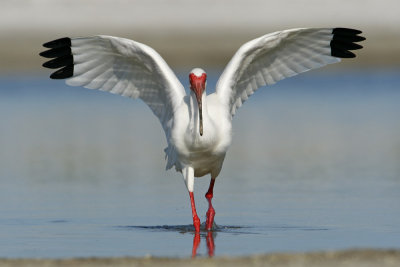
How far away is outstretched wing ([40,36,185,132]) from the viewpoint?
45.6ft

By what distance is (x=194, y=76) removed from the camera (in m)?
12.8

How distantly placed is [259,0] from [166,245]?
3789cm

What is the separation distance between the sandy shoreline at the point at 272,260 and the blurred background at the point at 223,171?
108 centimetres

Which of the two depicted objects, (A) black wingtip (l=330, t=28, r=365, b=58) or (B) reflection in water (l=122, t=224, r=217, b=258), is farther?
(A) black wingtip (l=330, t=28, r=365, b=58)

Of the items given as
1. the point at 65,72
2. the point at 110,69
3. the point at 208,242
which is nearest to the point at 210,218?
the point at 208,242

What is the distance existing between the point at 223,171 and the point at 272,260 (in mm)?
7677

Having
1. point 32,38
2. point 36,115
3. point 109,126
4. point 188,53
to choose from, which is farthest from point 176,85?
point 32,38

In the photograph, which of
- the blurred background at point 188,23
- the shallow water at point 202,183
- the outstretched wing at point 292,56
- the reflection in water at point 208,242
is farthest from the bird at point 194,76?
the blurred background at point 188,23

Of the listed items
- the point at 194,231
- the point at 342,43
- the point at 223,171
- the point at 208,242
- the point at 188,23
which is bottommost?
the point at 188,23

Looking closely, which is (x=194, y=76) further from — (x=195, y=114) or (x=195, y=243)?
(x=195, y=243)

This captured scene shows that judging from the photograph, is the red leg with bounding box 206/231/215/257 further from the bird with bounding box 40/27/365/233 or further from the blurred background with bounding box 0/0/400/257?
the bird with bounding box 40/27/365/233

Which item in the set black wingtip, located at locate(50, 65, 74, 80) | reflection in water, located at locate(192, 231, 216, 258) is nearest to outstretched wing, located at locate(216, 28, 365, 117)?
reflection in water, located at locate(192, 231, 216, 258)

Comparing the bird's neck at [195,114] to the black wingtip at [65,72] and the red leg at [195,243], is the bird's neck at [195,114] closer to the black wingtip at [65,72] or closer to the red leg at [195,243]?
the red leg at [195,243]

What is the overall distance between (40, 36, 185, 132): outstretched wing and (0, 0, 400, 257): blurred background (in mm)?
1382
